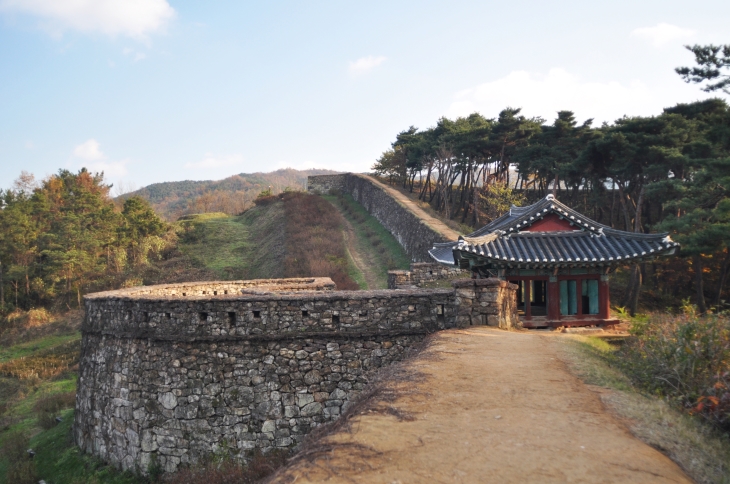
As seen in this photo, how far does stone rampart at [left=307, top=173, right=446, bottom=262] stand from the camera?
29.0m

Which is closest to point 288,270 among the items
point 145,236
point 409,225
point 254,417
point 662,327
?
point 409,225

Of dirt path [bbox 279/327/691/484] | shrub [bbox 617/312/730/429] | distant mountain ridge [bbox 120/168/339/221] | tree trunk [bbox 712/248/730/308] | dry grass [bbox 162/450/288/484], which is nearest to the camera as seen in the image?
dirt path [bbox 279/327/691/484]

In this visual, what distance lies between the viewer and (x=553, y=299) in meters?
13.1

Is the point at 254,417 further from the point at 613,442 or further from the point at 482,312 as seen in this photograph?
the point at 613,442

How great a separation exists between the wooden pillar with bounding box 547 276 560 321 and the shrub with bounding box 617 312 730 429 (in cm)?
516

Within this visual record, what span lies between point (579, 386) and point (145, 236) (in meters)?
36.2

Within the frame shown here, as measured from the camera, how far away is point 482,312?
404 inches

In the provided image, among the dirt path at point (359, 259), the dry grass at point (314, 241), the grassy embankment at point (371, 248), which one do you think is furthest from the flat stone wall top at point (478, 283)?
the dirt path at point (359, 259)

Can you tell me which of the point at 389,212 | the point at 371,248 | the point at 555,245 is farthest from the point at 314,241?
the point at 555,245

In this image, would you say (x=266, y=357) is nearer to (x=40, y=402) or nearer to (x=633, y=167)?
(x=40, y=402)

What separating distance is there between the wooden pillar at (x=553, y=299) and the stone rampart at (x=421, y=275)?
376 inches

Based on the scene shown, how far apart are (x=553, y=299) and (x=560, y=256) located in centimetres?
119

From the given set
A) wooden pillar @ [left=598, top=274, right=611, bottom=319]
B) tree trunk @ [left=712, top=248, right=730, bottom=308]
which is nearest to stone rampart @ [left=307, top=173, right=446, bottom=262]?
tree trunk @ [left=712, top=248, right=730, bottom=308]

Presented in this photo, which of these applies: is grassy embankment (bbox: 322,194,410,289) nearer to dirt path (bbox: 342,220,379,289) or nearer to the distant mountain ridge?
dirt path (bbox: 342,220,379,289)
